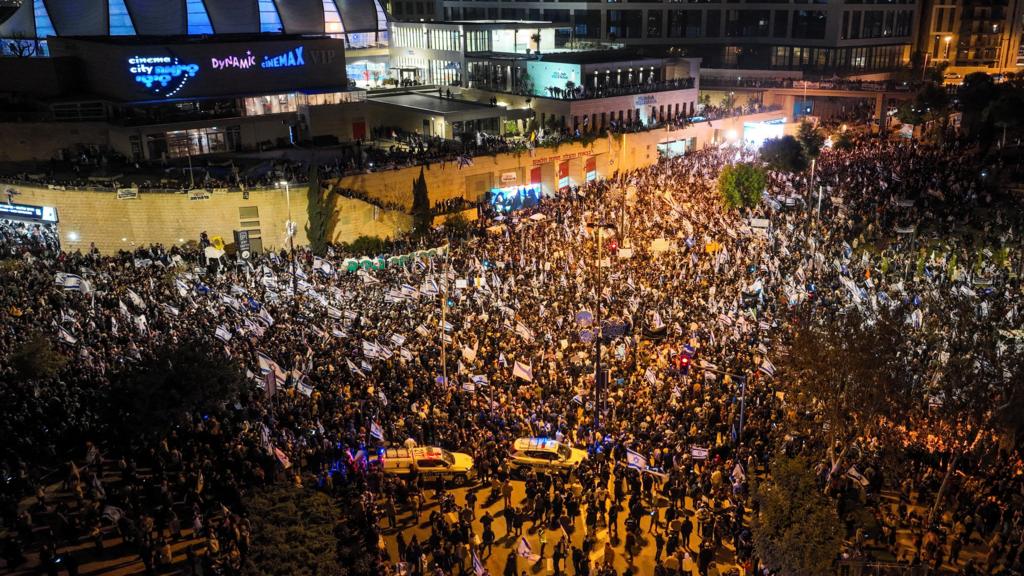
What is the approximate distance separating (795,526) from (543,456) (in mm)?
6932

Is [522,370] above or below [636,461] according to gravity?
above

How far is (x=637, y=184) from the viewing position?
155 ft

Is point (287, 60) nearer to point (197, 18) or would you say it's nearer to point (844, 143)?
point (197, 18)

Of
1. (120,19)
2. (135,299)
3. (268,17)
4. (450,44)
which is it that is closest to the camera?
(135,299)

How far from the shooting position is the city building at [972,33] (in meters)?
88.9

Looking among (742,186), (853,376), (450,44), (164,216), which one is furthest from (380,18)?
(853,376)

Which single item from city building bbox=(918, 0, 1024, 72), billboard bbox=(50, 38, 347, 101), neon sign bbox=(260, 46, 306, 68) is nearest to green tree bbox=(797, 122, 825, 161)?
billboard bbox=(50, 38, 347, 101)

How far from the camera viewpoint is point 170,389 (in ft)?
68.1

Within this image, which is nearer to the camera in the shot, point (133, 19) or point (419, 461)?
point (419, 461)

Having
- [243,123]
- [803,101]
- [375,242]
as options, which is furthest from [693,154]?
[243,123]

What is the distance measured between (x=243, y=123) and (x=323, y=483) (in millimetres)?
34193

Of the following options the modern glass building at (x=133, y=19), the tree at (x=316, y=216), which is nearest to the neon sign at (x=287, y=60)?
the modern glass building at (x=133, y=19)

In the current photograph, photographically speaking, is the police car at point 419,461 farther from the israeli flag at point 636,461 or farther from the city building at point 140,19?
the city building at point 140,19

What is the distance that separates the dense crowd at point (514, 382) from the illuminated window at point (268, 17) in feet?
79.1
